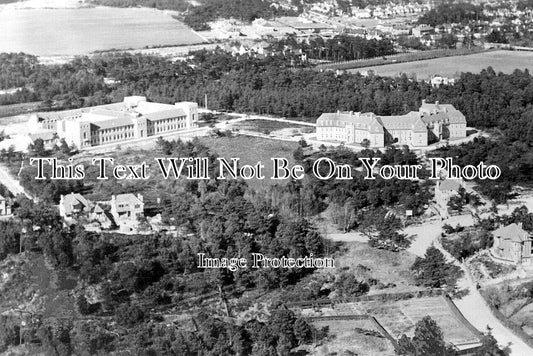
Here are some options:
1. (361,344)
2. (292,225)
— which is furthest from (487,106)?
(361,344)

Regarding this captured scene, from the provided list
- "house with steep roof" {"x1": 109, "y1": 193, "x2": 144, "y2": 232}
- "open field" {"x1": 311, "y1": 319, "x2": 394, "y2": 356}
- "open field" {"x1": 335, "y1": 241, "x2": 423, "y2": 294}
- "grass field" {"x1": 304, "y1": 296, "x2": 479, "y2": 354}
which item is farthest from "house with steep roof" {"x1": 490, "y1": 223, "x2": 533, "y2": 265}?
"house with steep roof" {"x1": 109, "y1": 193, "x2": 144, "y2": 232}

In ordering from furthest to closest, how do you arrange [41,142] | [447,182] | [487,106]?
[487,106] < [41,142] < [447,182]

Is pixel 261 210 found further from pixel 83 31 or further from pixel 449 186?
pixel 83 31

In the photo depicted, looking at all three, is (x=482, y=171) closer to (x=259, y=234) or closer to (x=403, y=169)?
(x=403, y=169)

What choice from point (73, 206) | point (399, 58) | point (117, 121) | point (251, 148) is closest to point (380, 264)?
point (73, 206)

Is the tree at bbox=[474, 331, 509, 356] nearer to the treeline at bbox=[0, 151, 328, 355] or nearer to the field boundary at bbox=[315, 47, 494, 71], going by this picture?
the treeline at bbox=[0, 151, 328, 355]

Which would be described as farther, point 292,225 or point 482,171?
point 482,171
